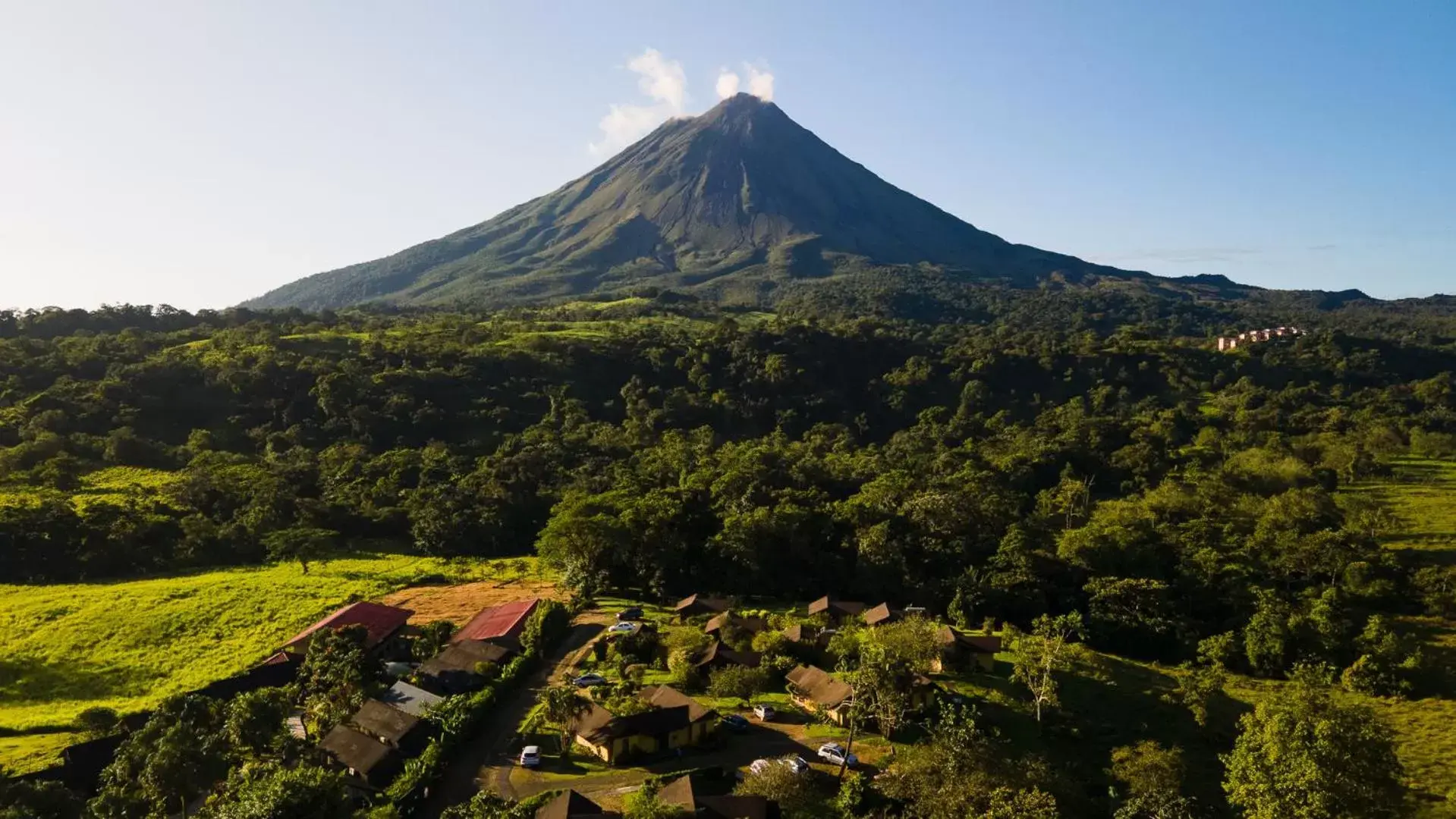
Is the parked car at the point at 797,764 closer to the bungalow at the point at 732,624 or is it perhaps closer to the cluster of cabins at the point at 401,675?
the bungalow at the point at 732,624

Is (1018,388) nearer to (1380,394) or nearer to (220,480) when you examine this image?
(1380,394)

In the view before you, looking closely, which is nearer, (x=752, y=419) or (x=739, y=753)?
(x=739, y=753)

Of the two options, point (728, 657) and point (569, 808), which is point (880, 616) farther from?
point (569, 808)

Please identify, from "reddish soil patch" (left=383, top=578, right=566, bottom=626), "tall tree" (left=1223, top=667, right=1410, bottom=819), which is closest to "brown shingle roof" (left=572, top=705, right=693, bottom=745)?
"reddish soil patch" (left=383, top=578, right=566, bottom=626)

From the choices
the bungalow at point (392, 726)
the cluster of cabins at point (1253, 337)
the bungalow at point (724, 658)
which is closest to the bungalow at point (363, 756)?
the bungalow at point (392, 726)

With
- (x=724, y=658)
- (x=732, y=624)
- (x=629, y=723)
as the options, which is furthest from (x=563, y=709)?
(x=732, y=624)

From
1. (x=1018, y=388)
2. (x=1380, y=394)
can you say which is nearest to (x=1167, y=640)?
(x=1018, y=388)
